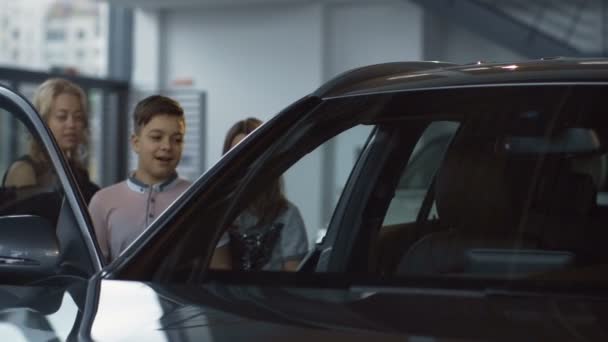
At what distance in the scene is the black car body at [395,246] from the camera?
179 centimetres

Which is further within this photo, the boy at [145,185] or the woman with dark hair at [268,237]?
the boy at [145,185]

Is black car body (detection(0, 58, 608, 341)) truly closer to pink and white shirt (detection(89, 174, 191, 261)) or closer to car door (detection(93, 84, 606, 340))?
car door (detection(93, 84, 606, 340))

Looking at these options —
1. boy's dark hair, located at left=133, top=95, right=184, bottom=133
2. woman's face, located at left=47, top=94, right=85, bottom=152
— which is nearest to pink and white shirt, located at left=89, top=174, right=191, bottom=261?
boy's dark hair, located at left=133, top=95, right=184, bottom=133

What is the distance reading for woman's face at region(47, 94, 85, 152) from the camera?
432cm

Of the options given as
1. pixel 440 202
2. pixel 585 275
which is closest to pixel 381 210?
pixel 440 202

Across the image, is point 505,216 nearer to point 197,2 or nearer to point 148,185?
point 148,185

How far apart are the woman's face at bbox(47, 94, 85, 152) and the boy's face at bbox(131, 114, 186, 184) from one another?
399 mm

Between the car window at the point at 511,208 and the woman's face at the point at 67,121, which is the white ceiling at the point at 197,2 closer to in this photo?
the woman's face at the point at 67,121

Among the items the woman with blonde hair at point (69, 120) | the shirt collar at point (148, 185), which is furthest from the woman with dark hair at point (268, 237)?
the woman with blonde hair at point (69, 120)

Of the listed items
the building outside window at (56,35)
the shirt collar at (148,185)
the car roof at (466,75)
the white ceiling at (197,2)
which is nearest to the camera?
the car roof at (466,75)

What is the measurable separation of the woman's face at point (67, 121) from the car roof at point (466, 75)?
82.5 inches

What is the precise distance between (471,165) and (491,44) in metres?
12.6

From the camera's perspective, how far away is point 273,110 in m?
15.6

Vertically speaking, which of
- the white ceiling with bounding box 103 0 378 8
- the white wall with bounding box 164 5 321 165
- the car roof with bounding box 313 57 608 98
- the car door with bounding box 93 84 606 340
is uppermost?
the car roof with bounding box 313 57 608 98
